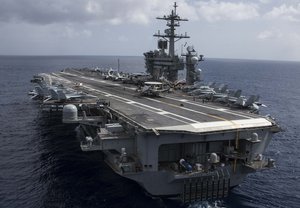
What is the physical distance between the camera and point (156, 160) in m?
17.5

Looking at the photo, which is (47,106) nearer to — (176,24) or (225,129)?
(225,129)

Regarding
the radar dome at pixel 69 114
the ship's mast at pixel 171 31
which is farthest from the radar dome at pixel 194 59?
the radar dome at pixel 69 114

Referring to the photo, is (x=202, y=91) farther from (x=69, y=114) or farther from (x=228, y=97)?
(x=69, y=114)

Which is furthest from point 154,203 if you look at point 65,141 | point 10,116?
point 10,116

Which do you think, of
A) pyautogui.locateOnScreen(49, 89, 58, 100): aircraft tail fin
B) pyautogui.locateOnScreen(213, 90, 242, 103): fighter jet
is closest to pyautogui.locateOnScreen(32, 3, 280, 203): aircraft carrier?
pyautogui.locateOnScreen(49, 89, 58, 100): aircraft tail fin

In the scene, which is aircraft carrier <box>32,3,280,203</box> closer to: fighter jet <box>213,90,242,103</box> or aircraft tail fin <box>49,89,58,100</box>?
aircraft tail fin <box>49,89,58,100</box>

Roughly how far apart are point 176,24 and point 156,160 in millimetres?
28915

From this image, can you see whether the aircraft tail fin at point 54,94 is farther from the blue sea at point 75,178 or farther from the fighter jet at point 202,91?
the fighter jet at point 202,91

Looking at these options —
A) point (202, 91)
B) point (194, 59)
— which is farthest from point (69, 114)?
point (194, 59)

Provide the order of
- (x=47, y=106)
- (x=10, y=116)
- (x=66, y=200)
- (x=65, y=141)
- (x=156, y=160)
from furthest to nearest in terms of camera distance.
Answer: (x=10, y=116), (x=65, y=141), (x=47, y=106), (x=66, y=200), (x=156, y=160)

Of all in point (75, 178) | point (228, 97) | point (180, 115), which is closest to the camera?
point (75, 178)

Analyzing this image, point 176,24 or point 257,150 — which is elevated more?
point 176,24

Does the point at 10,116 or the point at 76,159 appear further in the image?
the point at 10,116

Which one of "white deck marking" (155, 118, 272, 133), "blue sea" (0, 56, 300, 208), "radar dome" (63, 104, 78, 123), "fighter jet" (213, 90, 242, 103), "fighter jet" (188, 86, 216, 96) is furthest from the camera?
"fighter jet" (188, 86, 216, 96)
